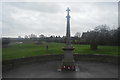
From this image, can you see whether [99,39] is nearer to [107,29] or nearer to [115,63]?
[107,29]

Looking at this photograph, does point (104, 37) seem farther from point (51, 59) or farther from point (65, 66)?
point (65, 66)

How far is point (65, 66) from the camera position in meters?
13.6

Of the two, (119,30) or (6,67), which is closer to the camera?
(6,67)

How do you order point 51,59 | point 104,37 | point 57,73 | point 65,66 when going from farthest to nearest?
point 104,37 → point 51,59 → point 65,66 → point 57,73

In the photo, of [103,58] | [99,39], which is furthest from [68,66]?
[99,39]

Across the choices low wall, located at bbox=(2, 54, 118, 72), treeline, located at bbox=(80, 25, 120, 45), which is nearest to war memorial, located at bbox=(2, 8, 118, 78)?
low wall, located at bbox=(2, 54, 118, 72)

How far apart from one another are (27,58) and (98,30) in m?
18.7

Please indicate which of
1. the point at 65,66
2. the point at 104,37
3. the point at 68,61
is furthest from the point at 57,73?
the point at 104,37

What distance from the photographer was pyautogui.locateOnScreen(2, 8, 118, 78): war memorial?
12.0m

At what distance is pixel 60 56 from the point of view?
2061cm

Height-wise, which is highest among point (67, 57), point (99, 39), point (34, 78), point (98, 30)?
point (98, 30)

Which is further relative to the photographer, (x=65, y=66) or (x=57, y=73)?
(x=65, y=66)

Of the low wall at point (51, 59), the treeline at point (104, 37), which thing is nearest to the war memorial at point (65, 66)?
the low wall at point (51, 59)

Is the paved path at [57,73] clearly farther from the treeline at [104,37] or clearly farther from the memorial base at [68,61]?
the treeline at [104,37]
